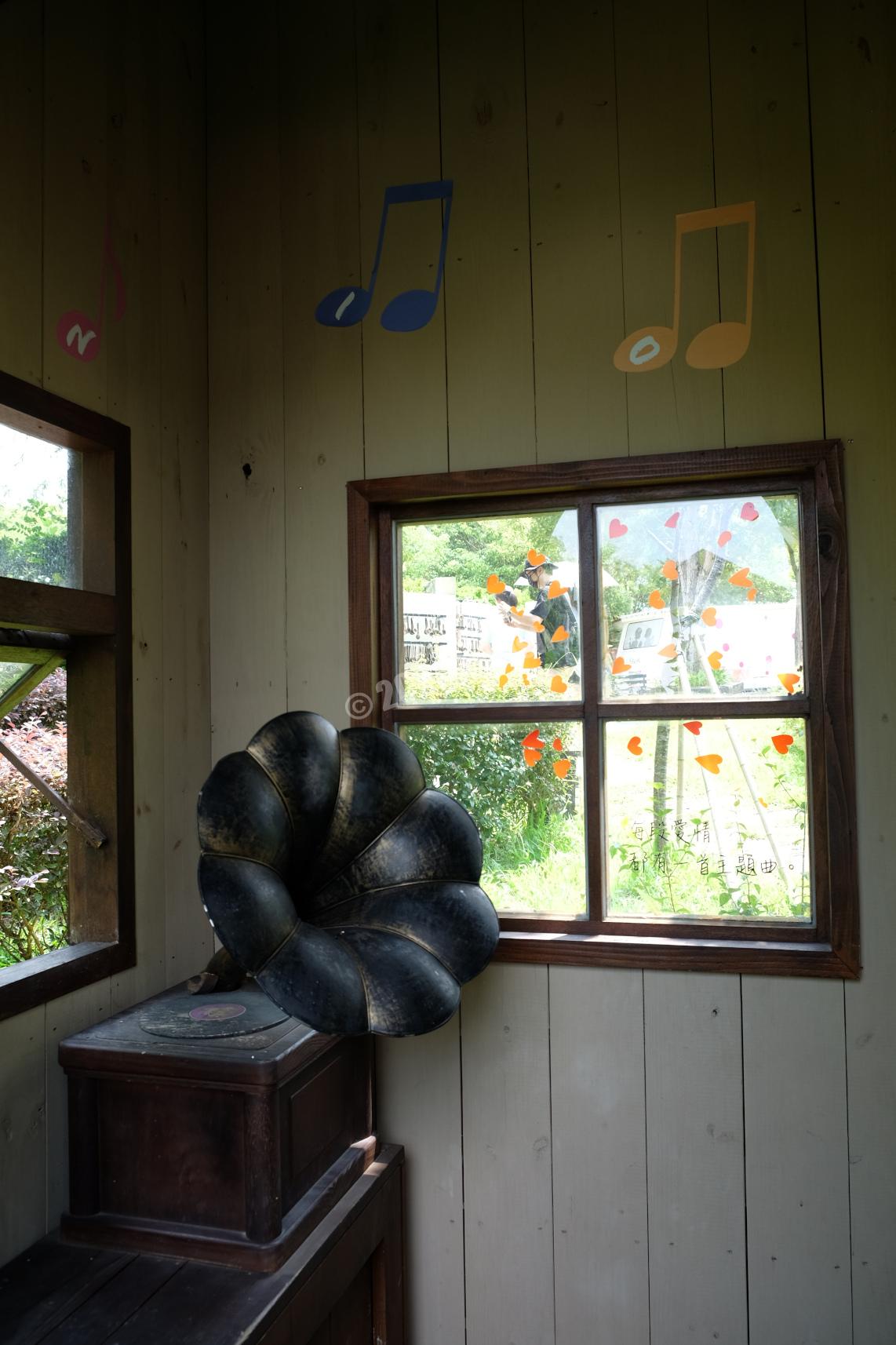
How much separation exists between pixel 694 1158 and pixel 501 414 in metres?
1.54

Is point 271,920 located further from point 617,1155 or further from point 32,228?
point 32,228

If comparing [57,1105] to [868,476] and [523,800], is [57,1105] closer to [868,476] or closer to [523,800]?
[523,800]

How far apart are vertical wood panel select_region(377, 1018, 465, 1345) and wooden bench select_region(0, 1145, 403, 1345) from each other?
25cm

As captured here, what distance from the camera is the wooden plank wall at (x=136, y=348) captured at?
5.19ft

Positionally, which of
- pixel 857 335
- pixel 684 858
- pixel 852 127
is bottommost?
pixel 684 858

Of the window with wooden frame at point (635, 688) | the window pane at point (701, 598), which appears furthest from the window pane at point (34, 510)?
the window pane at point (701, 598)

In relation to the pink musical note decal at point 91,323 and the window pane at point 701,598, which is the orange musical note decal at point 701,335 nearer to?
the window pane at point 701,598

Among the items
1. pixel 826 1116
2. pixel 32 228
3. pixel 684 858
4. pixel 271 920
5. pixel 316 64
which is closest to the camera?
pixel 271 920

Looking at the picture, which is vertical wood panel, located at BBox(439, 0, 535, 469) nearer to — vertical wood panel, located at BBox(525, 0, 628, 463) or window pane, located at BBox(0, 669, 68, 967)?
vertical wood panel, located at BBox(525, 0, 628, 463)

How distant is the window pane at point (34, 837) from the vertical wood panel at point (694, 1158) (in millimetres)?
1340

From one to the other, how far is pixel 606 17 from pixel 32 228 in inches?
48.9

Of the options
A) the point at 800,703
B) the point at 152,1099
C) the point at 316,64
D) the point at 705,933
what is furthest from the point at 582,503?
the point at 152,1099

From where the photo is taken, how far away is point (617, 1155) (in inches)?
73.2

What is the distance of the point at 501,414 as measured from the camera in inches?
77.7
